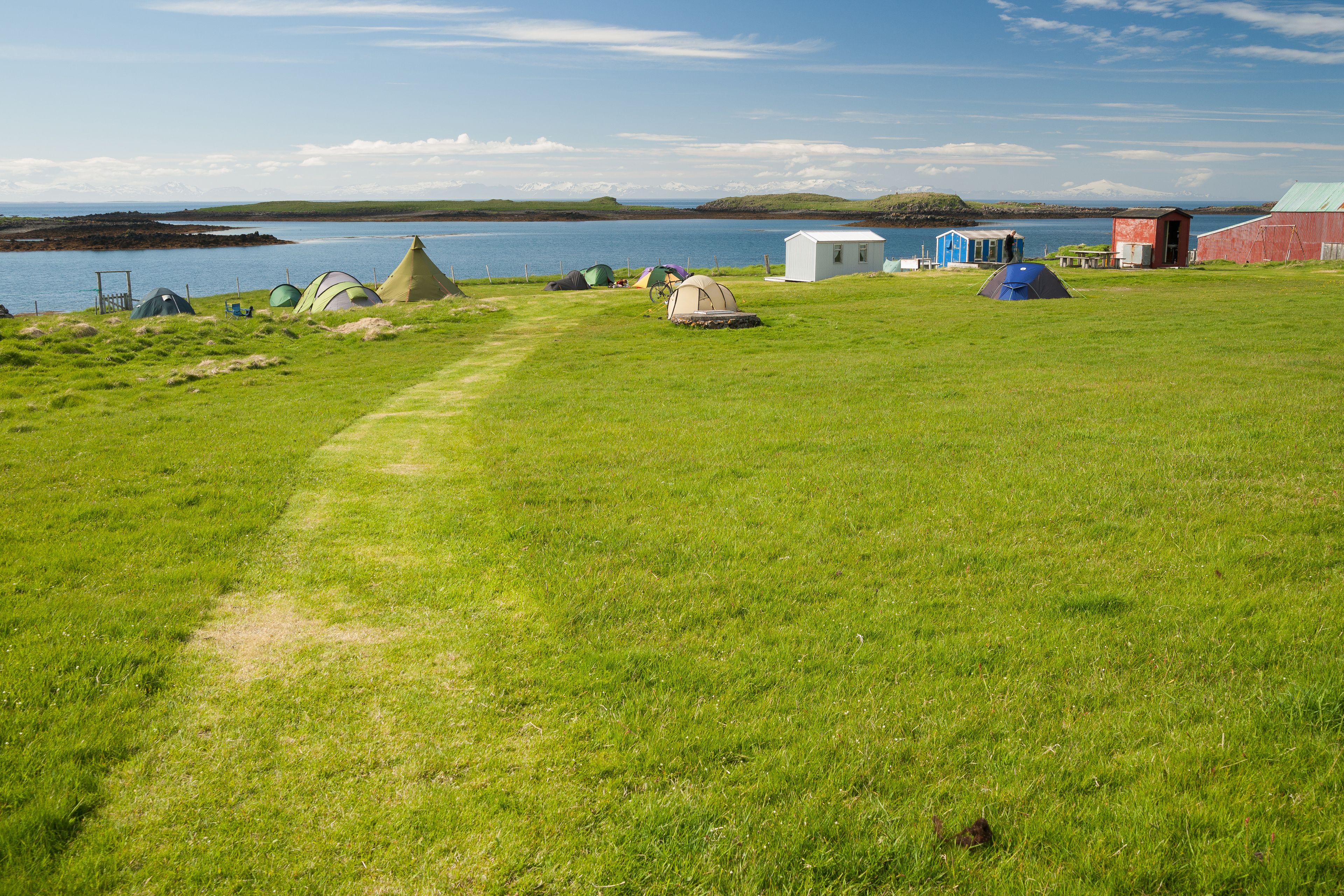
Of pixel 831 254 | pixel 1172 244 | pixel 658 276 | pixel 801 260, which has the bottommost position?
pixel 658 276

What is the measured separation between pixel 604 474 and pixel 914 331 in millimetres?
18847

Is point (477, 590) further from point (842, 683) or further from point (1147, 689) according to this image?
point (1147, 689)

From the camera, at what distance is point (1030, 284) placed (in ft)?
118

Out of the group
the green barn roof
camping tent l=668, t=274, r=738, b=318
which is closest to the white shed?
camping tent l=668, t=274, r=738, b=318

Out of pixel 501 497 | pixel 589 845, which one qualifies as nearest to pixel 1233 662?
pixel 589 845

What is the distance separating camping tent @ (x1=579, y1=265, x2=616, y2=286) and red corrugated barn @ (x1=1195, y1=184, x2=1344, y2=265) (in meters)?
42.8

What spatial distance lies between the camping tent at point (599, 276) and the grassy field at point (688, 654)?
40379mm

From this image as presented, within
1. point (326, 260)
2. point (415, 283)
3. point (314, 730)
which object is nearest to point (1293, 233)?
point (415, 283)

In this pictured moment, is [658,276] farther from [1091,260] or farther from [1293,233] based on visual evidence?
[1293,233]

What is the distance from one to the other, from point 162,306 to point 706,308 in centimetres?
2709

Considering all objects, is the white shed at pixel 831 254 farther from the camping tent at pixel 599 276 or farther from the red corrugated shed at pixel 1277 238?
the red corrugated shed at pixel 1277 238

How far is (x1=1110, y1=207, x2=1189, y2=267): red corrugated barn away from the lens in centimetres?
5247

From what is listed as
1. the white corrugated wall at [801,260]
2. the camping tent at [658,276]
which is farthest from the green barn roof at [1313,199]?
the camping tent at [658,276]

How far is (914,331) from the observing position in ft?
88.6
